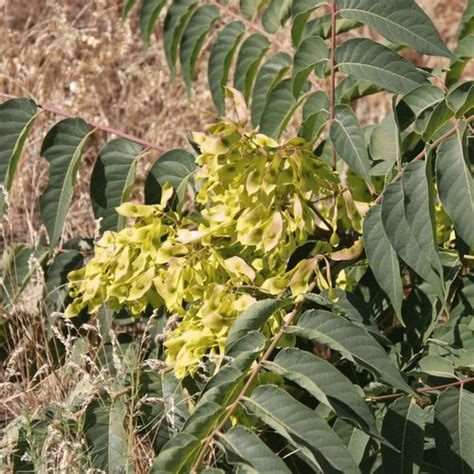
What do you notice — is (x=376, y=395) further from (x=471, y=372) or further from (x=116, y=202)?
(x=116, y=202)

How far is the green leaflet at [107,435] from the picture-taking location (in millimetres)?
2197

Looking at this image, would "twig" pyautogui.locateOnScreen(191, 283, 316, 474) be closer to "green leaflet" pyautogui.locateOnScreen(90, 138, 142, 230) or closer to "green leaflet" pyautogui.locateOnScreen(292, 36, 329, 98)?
"green leaflet" pyautogui.locateOnScreen(292, 36, 329, 98)

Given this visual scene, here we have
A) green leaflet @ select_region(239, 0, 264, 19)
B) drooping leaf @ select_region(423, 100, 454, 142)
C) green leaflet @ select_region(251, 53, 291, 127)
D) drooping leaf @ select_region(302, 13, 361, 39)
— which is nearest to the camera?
drooping leaf @ select_region(423, 100, 454, 142)

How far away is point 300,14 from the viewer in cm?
240

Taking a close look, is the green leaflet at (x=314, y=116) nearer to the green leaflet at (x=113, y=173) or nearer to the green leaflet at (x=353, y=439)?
the green leaflet at (x=113, y=173)

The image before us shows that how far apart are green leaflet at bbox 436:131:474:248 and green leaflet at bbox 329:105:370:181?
0.18 meters

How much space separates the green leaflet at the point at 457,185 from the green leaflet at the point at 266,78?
3.11 feet

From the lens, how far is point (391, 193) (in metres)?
2.00

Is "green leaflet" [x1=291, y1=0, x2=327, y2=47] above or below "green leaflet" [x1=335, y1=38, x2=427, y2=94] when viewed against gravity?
above

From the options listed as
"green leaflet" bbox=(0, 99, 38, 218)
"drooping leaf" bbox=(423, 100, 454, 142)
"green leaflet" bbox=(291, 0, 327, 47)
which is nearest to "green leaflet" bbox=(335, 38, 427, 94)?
"green leaflet" bbox=(291, 0, 327, 47)

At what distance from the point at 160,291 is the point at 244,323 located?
28 cm

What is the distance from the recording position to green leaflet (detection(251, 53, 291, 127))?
9.45 ft

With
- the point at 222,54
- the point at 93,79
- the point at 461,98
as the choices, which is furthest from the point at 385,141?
the point at 93,79

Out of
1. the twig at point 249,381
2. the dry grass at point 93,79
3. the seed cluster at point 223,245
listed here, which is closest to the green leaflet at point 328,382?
the twig at point 249,381
